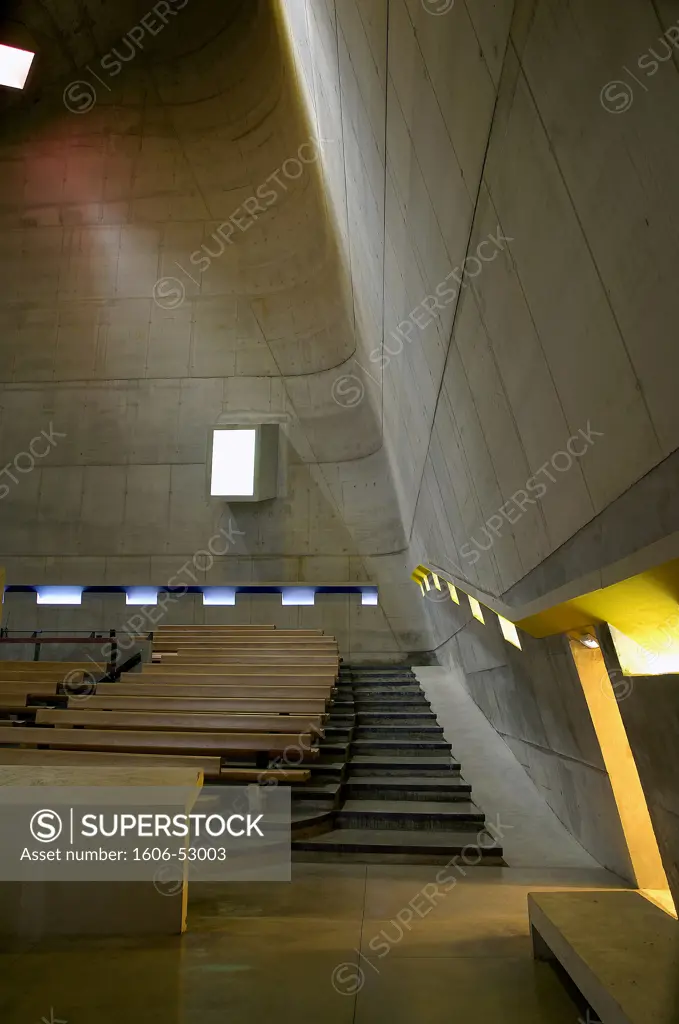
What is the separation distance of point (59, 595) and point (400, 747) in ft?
24.1

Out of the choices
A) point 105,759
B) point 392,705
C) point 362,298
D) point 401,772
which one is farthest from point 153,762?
point 362,298

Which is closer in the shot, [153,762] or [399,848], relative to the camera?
[399,848]

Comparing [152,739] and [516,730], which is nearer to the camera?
[152,739]

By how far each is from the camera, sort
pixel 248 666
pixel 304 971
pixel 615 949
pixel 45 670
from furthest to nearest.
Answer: pixel 45 670, pixel 248 666, pixel 304 971, pixel 615 949

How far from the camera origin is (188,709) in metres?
6.39

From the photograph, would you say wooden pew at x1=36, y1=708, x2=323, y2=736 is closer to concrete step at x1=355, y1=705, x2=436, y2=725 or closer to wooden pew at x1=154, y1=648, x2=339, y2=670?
concrete step at x1=355, y1=705, x2=436, y2=725

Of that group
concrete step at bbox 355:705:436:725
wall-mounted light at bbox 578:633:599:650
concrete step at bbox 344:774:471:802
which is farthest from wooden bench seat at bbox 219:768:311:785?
concrete step at bbox 355:705:436:725

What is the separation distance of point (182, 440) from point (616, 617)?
9.88 meters

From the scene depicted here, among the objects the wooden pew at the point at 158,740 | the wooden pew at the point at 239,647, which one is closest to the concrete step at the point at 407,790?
the wooden pew at the point at 158,740

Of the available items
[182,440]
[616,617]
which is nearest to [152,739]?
[616,617]

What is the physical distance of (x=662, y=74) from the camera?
1.50 m

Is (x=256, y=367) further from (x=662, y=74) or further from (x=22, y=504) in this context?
(x=662, y=74)

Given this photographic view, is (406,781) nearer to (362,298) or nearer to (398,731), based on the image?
(398,731)

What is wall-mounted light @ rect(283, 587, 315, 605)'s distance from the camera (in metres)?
11.2
